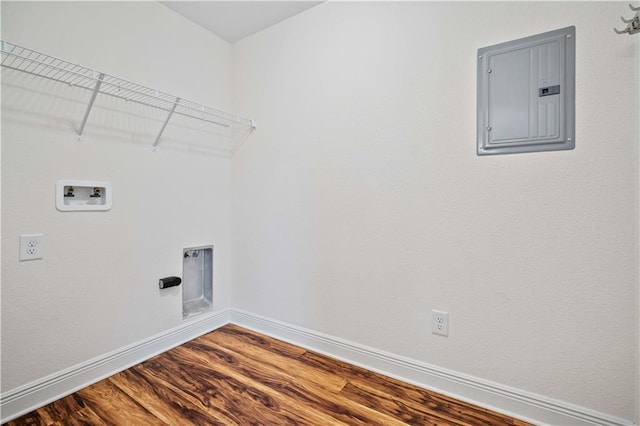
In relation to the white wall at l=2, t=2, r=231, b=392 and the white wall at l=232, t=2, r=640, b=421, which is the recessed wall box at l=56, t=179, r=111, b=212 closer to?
the white wall at l=2, t=2, r=231, b=392

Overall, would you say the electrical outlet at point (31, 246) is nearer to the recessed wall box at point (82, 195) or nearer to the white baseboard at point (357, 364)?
the recessed wall box at point (82, 195)

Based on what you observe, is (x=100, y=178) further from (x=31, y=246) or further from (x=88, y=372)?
(x=88, y=372)

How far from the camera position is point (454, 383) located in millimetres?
1413

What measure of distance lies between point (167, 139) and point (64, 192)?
0.64 m

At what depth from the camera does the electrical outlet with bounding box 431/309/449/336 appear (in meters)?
1.44

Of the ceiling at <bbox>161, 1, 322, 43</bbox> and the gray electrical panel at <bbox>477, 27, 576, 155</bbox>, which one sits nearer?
the gray electrical panel at <bbox>477, 27, 576, 155</bbox>

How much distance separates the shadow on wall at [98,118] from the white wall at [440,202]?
0.39 meters

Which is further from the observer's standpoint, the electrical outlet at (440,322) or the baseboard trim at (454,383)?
the electrical outlet at (440,322)

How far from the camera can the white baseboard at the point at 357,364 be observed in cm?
122

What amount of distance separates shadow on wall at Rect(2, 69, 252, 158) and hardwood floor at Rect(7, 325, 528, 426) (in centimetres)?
129

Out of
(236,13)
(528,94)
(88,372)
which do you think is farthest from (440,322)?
(236,13)

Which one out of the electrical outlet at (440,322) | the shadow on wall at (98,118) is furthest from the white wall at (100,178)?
the electrical outlet at (440,322)

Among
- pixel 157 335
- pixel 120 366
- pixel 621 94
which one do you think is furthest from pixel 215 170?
pixel 621 94

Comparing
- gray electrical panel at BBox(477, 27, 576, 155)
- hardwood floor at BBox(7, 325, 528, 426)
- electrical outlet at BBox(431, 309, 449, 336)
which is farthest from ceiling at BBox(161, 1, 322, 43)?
hardwood floor at BBox(7, 325, 528, 426)
